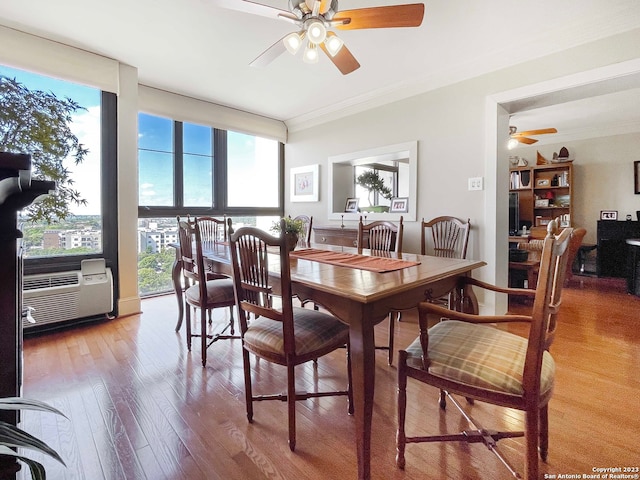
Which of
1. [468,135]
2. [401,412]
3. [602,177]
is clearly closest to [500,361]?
[401,412]

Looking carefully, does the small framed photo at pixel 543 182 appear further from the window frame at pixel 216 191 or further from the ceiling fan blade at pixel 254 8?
the ceiling fan blade at pixel 254 8

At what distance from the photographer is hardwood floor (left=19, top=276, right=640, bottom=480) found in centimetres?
133

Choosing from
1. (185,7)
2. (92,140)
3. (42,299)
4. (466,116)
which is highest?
(185,7)

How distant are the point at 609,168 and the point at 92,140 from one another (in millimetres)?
7291

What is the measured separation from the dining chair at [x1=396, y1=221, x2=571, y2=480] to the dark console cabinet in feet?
16.7

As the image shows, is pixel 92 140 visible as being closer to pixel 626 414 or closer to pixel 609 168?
pixel 626 414

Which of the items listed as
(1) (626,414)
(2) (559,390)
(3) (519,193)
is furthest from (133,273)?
(3) (519,193)

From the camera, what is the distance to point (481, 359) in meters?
1.19

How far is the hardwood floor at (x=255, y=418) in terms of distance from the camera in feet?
4.38

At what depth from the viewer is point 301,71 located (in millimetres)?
3355

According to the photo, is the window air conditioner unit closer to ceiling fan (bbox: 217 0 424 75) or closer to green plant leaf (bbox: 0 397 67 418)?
ceiling fan (bbox: 217 0 424 75)

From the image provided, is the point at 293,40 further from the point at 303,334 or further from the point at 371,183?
the point at 371,183

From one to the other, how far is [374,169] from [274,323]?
13.3 feet

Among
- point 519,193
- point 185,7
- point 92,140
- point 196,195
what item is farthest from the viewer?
point 519,193
